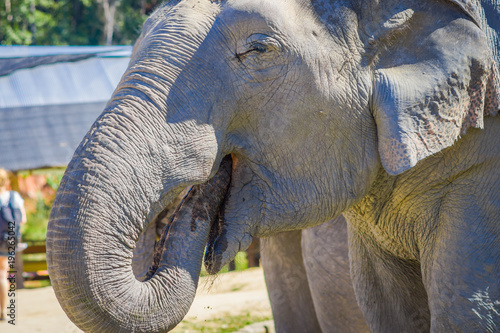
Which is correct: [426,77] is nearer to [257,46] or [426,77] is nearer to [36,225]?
[257,46]

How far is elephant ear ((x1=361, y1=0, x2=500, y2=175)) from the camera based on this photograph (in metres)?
2.46

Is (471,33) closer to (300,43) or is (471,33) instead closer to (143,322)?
(300,43)

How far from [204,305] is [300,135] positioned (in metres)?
5.38

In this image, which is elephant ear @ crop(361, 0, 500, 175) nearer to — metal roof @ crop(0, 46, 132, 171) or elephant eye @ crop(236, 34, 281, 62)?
elephant eye @ crop(236, 34, 281, 62)

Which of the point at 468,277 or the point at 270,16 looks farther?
the point at 468,277

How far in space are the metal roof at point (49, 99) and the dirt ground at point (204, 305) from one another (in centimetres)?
206

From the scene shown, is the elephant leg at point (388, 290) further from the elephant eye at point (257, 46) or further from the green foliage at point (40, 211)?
the green foliage at point (40, 211)

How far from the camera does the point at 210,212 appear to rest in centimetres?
243

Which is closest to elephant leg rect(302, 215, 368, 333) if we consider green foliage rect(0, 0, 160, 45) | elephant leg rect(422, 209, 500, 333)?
elephant leg rect(422, 209, 500, 333)

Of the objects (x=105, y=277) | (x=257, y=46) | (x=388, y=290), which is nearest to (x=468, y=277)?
(x=388, y=290)

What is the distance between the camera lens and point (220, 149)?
2.36 m

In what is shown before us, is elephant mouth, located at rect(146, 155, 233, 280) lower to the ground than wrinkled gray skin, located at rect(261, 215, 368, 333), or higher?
higher

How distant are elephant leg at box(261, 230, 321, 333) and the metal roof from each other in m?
5.97

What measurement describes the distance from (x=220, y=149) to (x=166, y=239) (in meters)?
0.35
